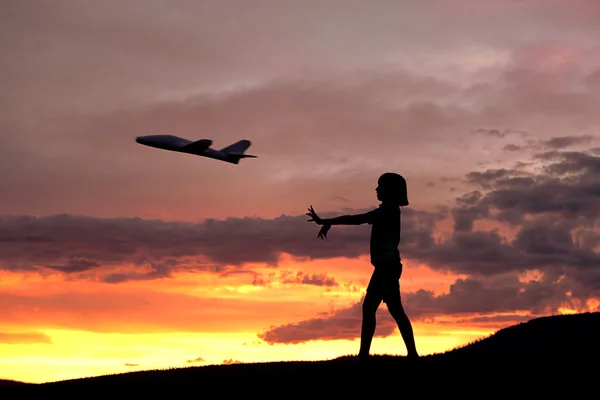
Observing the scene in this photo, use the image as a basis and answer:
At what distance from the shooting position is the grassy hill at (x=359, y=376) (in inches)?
596

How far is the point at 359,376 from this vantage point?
51.5 feet

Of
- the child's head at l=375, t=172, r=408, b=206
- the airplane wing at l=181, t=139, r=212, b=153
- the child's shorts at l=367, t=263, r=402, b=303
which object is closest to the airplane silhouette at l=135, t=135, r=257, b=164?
the airplane wing at l=181, t=139, r=212, b=153

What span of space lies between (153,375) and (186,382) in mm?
1986

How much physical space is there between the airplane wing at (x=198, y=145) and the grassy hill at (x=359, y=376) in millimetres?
7532

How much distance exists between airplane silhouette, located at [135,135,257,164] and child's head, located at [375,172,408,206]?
909 cm

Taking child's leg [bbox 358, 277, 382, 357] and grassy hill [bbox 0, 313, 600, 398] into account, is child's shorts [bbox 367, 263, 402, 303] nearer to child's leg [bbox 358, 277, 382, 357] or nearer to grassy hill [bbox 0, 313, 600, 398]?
child's leg [bbox 358, 277, 382, 357]

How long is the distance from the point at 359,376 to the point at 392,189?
4.03 metres

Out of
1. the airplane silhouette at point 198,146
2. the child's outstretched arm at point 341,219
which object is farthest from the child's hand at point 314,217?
the airplane silhouette at point 198,146

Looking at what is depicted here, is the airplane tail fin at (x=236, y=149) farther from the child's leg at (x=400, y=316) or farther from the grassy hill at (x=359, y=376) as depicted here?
the child's leg at (x=400, y=316)

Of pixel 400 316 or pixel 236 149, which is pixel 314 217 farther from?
pixel 236 149

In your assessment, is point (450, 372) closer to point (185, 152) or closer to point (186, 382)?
point (186, 382)

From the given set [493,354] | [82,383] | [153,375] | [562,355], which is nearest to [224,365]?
[153,375]

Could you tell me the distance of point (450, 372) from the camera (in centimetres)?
1593

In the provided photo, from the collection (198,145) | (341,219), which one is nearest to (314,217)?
(341,219)
